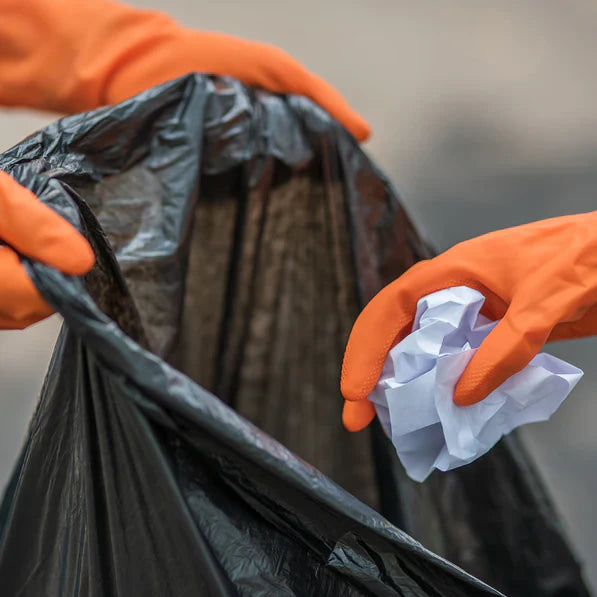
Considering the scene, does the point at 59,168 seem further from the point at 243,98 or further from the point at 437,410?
the point at 437,410

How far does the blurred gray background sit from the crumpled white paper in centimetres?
194

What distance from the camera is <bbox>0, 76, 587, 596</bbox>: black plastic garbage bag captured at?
1.88 feet

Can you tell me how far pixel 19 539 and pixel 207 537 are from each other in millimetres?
185

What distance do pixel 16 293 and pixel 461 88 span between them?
99.3 inches

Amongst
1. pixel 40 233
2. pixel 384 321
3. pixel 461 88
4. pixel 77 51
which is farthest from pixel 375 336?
pixel 461 88

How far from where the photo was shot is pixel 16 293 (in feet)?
1.78

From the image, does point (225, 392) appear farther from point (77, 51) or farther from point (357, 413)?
point (77, 51)

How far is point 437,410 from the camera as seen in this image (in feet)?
2.02

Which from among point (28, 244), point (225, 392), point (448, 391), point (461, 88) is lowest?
point (225, 392)

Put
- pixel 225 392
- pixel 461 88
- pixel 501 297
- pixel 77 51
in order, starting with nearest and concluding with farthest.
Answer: pixel 501 297, pixel 77 51, pixel 225 392, pixel 461 88

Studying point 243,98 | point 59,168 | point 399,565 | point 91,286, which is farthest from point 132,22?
point 399,565

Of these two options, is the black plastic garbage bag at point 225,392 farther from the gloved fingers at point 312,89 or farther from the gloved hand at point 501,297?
the gloved hand at point 501,297

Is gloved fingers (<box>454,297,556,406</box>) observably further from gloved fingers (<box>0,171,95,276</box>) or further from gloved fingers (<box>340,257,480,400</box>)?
gloved fingers (<box>0,171,95,276</box>)

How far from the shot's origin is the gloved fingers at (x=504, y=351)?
0.60 meters
